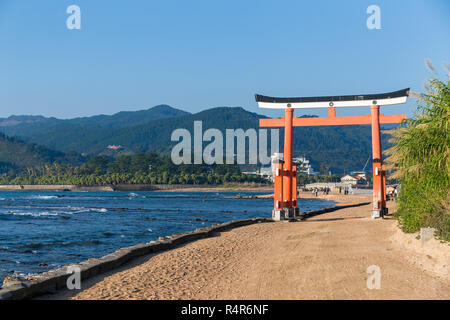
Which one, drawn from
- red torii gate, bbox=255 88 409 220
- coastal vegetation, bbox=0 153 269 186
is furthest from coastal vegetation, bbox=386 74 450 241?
coastal vegetation, bbox=0 153 269 186

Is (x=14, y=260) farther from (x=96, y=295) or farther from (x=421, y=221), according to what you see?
(x=421, y=221)

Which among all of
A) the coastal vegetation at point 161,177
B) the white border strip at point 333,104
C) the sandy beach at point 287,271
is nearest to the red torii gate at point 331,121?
the white border strip at point 333,104

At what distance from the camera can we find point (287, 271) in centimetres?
1134

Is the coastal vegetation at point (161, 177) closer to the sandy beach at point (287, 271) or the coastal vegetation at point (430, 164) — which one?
the sandy beach at point (287, 271)

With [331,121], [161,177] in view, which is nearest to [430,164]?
[331,121]

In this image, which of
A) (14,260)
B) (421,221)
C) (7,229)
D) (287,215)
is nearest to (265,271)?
(421,221)

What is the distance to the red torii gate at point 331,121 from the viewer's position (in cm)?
2466

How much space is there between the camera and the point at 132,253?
14.0 m

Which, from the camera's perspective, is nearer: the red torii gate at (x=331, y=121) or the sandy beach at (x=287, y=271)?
the sandy beach at (x=287, y=271)

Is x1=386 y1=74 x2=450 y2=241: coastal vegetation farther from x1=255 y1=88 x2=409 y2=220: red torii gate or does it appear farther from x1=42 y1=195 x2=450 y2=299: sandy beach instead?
x1=255 y1=88 x2=409 y2=220: red torii gate

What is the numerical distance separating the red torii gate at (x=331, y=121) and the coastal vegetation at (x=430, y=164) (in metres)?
9.60

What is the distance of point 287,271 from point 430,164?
504 cm
